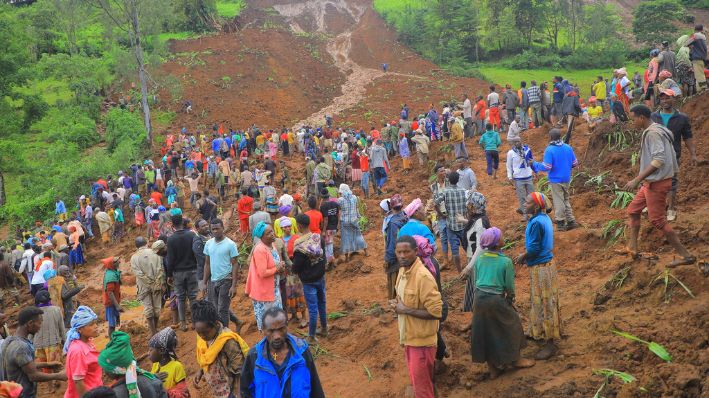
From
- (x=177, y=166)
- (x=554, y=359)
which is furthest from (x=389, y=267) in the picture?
(x=177, y=166)

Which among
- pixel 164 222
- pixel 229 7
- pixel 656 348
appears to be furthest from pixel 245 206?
pixel 229 7

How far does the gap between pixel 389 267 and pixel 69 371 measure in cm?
365

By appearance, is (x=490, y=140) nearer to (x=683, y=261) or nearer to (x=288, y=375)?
(x=683, y=261)

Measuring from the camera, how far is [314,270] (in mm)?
6836

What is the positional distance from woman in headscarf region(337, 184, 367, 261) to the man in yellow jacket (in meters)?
5.62

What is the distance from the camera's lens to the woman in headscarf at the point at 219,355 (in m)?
4.51

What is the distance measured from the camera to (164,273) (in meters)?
8.59

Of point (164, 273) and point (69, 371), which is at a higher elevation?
point (69, 371)

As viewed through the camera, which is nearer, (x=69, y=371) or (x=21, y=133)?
(x=69, y=371)

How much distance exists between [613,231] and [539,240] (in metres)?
3.70

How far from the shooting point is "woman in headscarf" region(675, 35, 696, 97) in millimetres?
12242

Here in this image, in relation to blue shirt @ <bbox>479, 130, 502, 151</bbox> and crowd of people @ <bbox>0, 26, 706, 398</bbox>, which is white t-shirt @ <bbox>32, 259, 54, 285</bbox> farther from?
blue shirt @ <bbox>479, 130, 502, 151</bbox>

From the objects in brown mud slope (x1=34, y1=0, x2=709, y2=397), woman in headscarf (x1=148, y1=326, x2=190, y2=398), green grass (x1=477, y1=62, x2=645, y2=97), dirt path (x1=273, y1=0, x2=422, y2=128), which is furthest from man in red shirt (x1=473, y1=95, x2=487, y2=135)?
green grass (x1=477, y1=62, x2=645, y2=97)

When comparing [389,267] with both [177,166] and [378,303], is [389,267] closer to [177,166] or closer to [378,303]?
[378,303]
